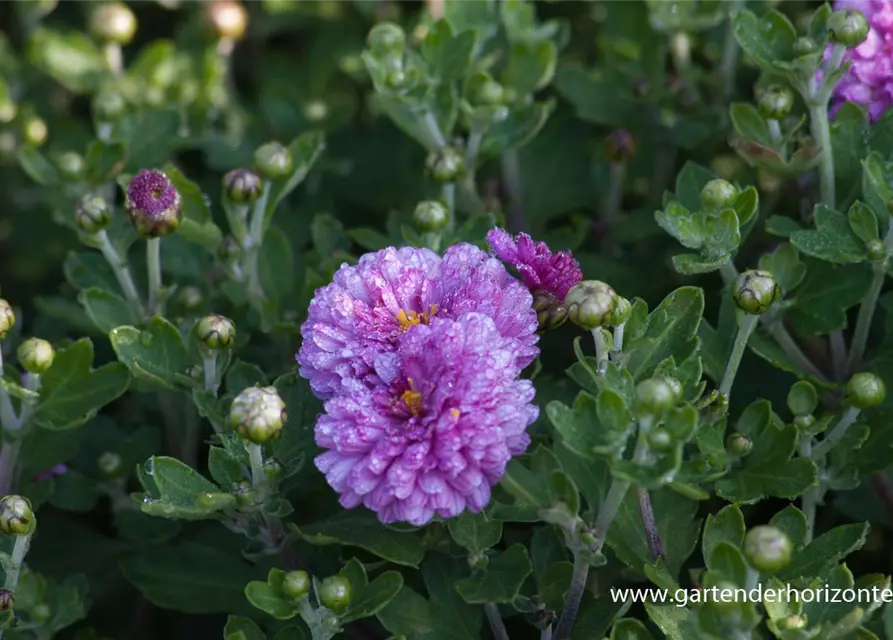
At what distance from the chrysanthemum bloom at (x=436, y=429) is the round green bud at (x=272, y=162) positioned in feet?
2.11

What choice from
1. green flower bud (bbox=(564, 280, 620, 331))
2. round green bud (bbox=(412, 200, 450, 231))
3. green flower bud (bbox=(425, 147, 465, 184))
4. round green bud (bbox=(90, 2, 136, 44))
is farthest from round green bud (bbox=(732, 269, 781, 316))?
round green bud (bbox=(90, 2, 136, 44))

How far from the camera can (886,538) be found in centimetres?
216

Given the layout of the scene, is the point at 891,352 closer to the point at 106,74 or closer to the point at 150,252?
the point at 150,252

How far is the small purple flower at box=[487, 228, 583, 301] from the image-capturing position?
166 cm

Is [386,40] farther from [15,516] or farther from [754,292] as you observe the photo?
[15,516]

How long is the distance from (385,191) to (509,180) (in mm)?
372

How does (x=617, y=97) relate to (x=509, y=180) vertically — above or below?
above

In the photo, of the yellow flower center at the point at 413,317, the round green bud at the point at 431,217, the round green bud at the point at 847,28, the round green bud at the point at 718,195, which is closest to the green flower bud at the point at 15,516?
the yellow flower center at the point at 413,317

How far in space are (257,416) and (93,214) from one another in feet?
2.26

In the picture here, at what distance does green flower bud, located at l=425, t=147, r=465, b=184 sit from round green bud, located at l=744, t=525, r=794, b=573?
98 centimetres

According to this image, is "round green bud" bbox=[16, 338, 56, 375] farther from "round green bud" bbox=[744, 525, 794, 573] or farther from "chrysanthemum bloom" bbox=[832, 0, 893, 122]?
"chrysanthemum bloom" bbox=[832, 0, 893, 122]

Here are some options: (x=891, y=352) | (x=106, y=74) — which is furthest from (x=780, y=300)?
(x=106, y=74)

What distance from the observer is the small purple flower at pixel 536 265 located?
5.45 feet

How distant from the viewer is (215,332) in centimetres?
173
